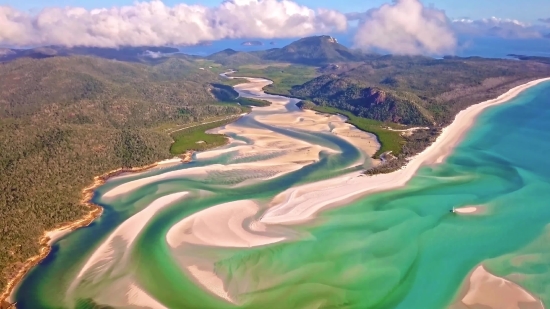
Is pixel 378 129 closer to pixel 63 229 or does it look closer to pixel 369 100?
pixel 369 100

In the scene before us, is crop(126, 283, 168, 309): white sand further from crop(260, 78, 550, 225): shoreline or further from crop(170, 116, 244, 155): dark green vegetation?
crop(170, 116, 244, 155): dark green vegetation

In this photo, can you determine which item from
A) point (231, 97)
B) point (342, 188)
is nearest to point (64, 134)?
point (342, 188)

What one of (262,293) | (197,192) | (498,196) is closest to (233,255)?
(262,293)

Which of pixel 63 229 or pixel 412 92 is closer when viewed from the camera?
pixel 63 229

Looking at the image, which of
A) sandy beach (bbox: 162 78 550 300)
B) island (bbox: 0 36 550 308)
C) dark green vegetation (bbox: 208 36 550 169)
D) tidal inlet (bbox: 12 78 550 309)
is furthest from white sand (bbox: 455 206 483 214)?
dark green vegetation (bbox: 208 36 550 169)

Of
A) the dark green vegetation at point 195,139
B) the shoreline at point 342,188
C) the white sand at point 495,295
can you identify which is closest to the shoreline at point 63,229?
the dark green vegetation at point 195,139
